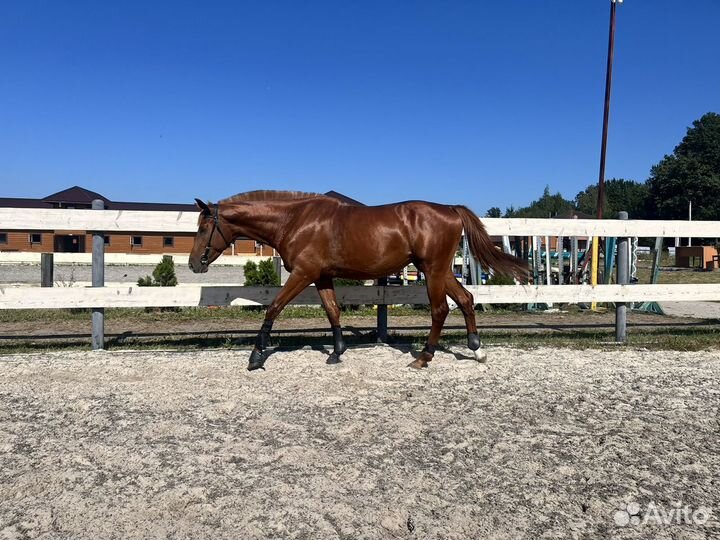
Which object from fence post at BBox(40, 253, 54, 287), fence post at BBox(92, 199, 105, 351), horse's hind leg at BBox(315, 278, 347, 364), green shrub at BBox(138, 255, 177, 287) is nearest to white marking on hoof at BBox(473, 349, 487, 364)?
horse's hind leg at BBox(315, 278, 347, 364)

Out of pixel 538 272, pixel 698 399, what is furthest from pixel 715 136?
pixel 698 399

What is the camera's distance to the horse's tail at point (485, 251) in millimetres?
5851

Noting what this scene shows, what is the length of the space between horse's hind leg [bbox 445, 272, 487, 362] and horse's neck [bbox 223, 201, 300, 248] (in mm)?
1895

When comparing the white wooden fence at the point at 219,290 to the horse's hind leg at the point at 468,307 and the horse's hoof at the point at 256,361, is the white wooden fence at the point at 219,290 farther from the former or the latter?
the horse's hoof at the point at 256,361

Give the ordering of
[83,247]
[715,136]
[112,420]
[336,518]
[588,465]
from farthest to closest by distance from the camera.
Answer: [715,136] < [83,247] < [112,420] < [588,465] < [336,518]

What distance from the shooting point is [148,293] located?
6141 mm

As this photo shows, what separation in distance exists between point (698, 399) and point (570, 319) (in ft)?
18.7

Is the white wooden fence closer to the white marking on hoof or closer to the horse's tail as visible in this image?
the horse's tail

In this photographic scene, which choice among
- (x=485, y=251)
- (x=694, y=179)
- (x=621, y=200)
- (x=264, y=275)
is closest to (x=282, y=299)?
(x=485, y=251)

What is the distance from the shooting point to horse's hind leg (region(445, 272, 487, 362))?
18.7 feet

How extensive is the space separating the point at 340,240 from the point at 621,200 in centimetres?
10841

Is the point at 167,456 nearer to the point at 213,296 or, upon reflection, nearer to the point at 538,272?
the point at 213,296

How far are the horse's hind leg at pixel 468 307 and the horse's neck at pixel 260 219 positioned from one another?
1895 mm

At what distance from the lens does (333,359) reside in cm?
549
